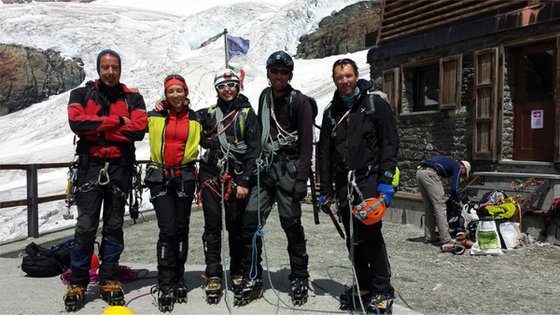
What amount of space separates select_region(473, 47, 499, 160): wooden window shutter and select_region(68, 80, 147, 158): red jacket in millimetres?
7573

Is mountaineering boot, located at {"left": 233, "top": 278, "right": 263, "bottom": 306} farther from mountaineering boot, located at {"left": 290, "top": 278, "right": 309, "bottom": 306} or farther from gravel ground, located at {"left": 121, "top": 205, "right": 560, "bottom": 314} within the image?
gravel ground, located at {"left": 121, "top": 205, "right": 560, "bottom": 314}

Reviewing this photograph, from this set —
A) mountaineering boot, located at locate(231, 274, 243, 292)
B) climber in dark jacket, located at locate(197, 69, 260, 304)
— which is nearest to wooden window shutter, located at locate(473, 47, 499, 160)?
climber in dark jacket, located at locate(197, 69, 260, 304)

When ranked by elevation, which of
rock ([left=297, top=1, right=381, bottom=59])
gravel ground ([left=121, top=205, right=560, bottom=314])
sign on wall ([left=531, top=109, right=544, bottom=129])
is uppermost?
rock ([left=297, top=1, right=381, bottom=59])

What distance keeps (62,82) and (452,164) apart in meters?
42.4

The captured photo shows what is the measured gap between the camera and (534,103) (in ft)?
28.5

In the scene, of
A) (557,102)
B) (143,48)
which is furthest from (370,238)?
(143,48)

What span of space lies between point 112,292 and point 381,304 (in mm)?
2337

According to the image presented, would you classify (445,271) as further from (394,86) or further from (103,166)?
(394,86)

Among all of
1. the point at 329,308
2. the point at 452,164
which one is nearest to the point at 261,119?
the point at 329,308

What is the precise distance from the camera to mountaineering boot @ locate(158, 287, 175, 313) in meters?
3.81

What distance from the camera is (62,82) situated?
41.7 metres

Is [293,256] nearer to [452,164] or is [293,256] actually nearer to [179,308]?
[179,308]

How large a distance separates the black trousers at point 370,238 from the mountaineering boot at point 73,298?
93.6 inches

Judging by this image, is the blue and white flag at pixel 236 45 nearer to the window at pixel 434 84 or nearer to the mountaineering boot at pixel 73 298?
the window at pixel 434 84
